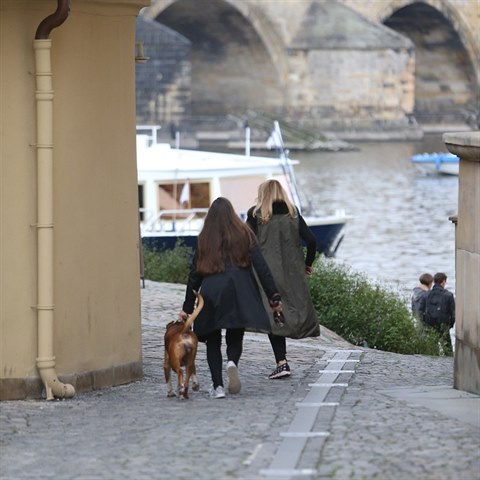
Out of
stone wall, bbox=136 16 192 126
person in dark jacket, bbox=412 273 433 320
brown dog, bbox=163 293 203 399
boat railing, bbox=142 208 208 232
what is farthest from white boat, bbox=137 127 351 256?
stone wall, bbox=136 16 192 126

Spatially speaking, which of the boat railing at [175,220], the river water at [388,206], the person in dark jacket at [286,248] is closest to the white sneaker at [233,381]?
the person in dark jacket at [286,248]

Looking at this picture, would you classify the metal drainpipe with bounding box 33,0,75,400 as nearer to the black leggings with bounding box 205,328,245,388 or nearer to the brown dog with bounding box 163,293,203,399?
the brown dog with bounding box 163,293,203,399

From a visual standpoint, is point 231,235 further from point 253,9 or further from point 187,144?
point 253,9

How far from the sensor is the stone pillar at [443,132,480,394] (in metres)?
7.54

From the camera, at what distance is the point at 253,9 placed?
48.6m

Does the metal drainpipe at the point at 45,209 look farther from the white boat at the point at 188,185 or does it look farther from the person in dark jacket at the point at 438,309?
the white boat at the point at 188,185

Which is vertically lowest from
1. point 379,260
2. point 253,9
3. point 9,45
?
point 379,260

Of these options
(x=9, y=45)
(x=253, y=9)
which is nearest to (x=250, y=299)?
(x=9, y=45)

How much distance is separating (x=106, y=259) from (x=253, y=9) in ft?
135

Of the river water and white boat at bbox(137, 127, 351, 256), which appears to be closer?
white boat at bbox(137, 127, 351, 256)

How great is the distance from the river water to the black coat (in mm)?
9274

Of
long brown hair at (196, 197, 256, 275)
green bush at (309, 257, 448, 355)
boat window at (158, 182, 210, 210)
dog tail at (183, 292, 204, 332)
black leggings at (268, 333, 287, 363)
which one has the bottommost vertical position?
green bush at (309, 257, 448, 355)

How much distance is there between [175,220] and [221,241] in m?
Result: 13.4

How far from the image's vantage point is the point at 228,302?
303 inches
